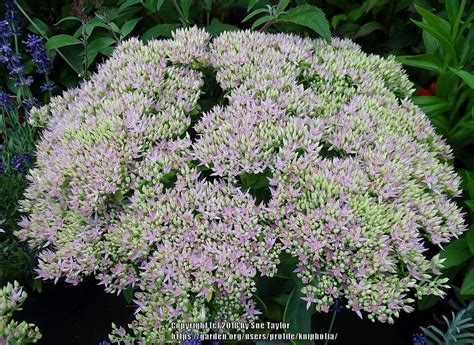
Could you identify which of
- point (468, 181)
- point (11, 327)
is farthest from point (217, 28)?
point (11, 327)

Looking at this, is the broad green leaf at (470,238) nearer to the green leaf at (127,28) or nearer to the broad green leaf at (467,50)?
the broad green leaf at (467,50)

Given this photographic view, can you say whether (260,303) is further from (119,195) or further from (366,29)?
(366,29)

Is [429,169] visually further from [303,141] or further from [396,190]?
[303,141]

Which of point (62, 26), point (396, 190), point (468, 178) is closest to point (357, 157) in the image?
point (396, 190)

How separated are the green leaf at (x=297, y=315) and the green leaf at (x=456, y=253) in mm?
450

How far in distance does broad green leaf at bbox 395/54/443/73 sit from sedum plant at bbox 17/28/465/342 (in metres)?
0.26

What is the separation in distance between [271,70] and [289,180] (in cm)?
33

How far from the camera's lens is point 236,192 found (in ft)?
3.99

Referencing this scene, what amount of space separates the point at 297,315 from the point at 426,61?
0.87 m

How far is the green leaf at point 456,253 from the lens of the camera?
150cm

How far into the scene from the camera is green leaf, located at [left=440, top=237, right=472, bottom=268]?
1.50 m

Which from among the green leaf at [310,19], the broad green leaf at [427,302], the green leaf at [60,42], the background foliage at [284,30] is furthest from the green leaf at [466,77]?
the green leaf at [60,42]

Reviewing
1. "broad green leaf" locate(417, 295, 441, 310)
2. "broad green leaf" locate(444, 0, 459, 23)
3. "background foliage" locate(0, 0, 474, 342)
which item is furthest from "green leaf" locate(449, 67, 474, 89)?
"broad green leaf" locate(417, 295, 441, 310)

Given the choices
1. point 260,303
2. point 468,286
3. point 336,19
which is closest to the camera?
point 260,303
